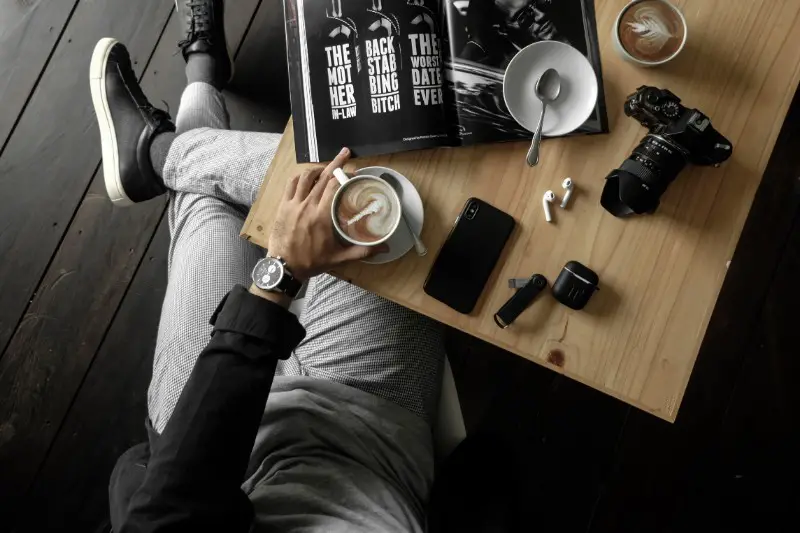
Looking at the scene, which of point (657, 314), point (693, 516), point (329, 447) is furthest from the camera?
point (693, 516)

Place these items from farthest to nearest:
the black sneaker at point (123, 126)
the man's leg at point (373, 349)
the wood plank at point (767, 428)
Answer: the wood plank at point (767, 428) < the black sneaker at point (123, 126) < the man's leg at point (373, 349)

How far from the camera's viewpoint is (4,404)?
1.27 meters

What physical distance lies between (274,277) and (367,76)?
30 cm

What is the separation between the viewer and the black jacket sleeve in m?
0.70

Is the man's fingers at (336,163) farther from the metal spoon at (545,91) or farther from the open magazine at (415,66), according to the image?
the metal spoon at (545,91)

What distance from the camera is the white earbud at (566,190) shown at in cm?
74

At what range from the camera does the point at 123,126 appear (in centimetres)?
115

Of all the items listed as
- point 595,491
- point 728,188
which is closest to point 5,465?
point 595,491

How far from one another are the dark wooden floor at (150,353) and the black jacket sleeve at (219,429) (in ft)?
1.96

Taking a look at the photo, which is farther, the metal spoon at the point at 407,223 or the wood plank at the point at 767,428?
the wood plank at the point at 767,428

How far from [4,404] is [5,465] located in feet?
0.44

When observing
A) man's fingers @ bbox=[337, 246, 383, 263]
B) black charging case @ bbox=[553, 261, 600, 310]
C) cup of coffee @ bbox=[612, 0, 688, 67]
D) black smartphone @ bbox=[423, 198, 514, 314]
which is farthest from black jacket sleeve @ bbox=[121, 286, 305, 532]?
cup of coffee @ bbox=[612, 0, 688, 67]

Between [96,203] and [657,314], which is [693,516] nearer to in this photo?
[657,314]

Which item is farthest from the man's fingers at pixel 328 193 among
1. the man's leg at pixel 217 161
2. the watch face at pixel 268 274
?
the man's leg at pixel 217 161
